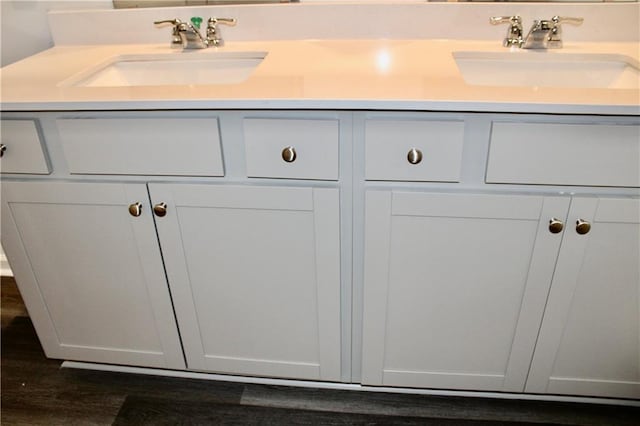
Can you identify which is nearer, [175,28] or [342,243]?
[342,243]

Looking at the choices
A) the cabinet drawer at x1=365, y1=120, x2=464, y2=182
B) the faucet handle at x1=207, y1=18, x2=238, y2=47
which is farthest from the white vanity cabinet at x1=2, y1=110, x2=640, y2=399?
the faucet handle at x1=207, y1=18, x2=238, y2=47

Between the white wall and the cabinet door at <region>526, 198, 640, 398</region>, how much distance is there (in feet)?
4.87

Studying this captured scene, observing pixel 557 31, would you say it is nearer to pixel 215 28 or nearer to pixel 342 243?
pixel 342 243

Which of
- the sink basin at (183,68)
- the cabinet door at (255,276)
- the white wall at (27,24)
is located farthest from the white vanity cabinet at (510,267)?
the white wall at (27,24)

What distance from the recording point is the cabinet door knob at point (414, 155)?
0.98m

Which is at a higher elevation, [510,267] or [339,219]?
[339,219]

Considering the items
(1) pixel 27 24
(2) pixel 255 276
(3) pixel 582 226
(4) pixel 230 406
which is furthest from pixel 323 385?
(1) pixel 27 24

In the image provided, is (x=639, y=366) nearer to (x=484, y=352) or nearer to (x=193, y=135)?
(x=484, y=352)

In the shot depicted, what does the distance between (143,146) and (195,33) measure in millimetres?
500

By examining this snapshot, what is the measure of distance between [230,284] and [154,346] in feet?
1.12

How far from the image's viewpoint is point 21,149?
110cm

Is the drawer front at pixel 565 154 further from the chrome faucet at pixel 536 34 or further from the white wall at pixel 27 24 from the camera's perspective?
the white wall at pixel 27 24

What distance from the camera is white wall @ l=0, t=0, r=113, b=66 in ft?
4.93

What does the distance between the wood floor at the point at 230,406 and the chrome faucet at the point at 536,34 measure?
98cm
